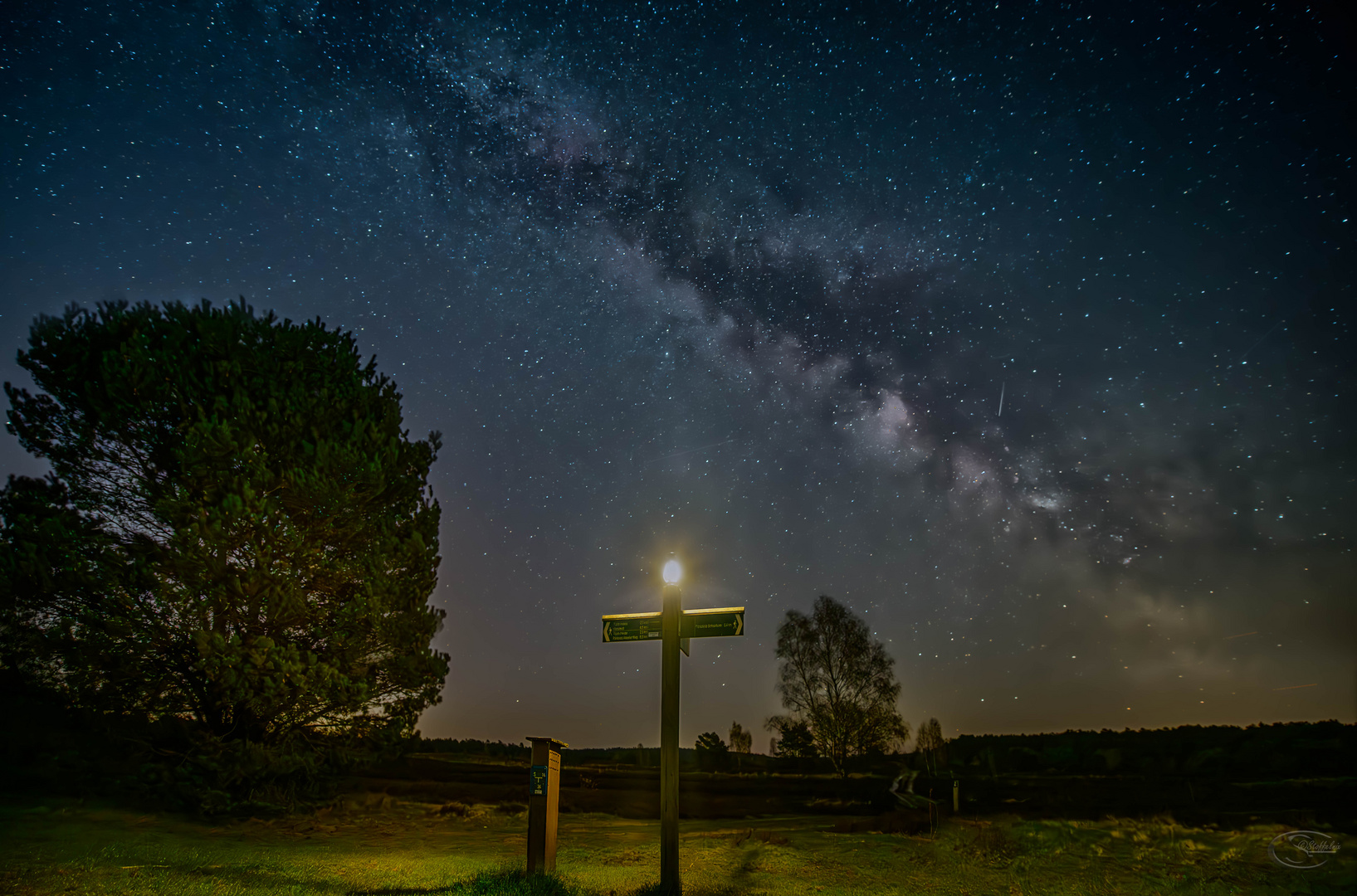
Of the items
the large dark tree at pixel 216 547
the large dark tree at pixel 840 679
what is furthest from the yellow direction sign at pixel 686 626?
the large dark tree at pixel 840 679

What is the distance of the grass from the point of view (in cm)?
826

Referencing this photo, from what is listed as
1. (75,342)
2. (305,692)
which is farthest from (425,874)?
(75,342)

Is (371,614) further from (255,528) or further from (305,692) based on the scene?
(255,528)

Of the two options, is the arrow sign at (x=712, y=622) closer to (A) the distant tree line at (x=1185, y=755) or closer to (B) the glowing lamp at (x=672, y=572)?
(B) the glowing lamp at (x=672, y=572)

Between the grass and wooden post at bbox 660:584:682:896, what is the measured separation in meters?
0.73

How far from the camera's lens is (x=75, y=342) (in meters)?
13.3

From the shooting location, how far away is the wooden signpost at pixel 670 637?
8.17 meters

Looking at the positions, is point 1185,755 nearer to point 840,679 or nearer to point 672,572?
point 840,679

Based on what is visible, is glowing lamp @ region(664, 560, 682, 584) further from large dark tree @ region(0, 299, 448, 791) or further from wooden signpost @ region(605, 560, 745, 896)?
large dark tree @ region(0, 299, 448, 791)

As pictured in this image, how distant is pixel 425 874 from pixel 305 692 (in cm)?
473

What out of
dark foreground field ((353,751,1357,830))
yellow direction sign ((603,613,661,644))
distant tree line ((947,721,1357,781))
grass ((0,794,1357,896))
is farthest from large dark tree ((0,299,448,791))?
distant tree line ((947,721,1357,781))

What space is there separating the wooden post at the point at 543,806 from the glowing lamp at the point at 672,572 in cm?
341

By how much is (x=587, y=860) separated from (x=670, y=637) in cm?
666

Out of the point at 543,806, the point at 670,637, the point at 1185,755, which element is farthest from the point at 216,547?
the point at 1185,755
